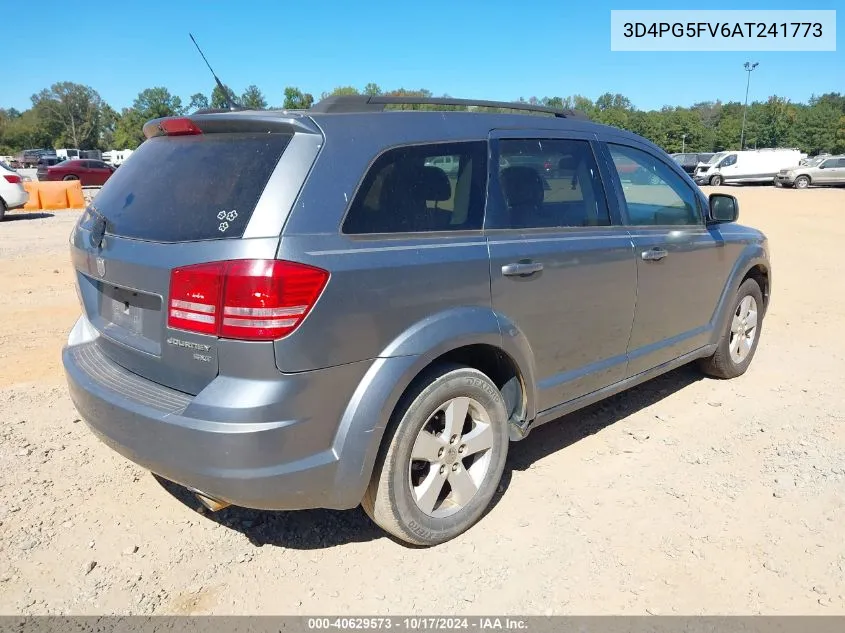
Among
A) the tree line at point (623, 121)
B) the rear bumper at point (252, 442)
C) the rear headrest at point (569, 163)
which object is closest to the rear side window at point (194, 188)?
the rear bumper at point (252, 442)

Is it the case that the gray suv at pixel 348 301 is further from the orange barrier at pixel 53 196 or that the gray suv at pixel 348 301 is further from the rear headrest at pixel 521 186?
the orange barrier at pixel 53 196

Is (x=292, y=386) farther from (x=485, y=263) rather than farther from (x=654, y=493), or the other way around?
(x=654, y=493)

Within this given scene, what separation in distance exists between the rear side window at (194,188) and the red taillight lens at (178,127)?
0.03 meters

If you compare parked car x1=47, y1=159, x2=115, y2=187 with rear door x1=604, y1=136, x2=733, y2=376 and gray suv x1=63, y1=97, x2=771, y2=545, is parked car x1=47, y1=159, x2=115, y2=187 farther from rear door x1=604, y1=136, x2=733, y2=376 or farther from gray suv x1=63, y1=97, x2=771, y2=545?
gray suv x1=63, y1=97, x2=771, y2=545

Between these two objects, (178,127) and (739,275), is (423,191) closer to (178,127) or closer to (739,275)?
(178,127)

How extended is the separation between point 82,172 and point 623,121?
67.9 metres

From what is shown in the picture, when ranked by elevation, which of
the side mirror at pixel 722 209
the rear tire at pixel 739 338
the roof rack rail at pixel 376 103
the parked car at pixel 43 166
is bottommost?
the rear tire at pixel 739 338

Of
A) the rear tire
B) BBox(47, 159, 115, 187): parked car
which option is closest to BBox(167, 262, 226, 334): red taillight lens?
the rear tire

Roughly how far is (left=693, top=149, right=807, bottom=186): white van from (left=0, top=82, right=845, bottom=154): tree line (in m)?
35.8

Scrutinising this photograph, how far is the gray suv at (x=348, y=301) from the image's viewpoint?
2396 mm

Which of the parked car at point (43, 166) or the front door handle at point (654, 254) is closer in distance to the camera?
the front door handle at point (654, 254)

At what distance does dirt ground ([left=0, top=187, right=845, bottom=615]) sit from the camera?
8.90ft

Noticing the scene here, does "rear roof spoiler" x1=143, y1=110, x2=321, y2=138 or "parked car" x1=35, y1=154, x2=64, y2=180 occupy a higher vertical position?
"parked car" x1=35, y1=154, x2=64, y2=180

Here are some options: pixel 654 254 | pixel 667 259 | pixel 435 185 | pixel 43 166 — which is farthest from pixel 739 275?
pixel 43 166
